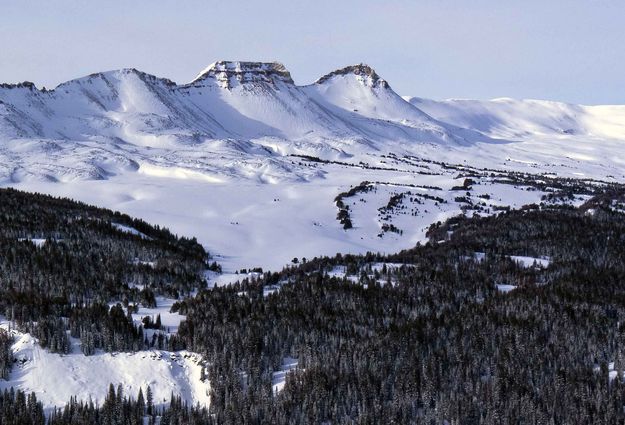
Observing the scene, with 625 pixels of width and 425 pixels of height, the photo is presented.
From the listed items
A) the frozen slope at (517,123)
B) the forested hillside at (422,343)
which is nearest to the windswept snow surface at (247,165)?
the forested hillside at (422,343)

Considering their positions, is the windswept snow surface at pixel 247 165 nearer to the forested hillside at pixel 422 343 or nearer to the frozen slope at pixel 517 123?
the forested hillside at pixel 422 343

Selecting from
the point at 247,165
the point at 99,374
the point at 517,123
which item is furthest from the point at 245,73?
the point at 99,374

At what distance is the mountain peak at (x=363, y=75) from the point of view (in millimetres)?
154125

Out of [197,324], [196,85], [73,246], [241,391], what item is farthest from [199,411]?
[196,85]

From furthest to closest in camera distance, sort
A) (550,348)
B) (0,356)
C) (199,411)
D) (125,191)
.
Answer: (125,191) < (550,348) < (0,356) < (199,411)

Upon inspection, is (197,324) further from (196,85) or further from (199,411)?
(196,85)

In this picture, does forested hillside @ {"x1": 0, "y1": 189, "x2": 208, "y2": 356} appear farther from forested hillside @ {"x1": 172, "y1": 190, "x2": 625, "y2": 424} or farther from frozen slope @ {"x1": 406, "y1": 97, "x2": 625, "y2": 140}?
frozen slope @ {"x1": 406, "y1": 97, "x2": 625, "y2": 140}

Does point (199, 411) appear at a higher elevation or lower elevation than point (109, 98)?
lower

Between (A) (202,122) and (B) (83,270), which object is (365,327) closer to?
(B) (83,270)

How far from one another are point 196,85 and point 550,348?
124 meters

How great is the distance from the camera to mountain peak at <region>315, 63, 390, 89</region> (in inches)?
6068

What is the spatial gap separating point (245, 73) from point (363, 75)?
1584 inches

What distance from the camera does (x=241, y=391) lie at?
343 inches

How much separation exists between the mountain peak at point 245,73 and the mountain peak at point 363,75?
89.7ft
